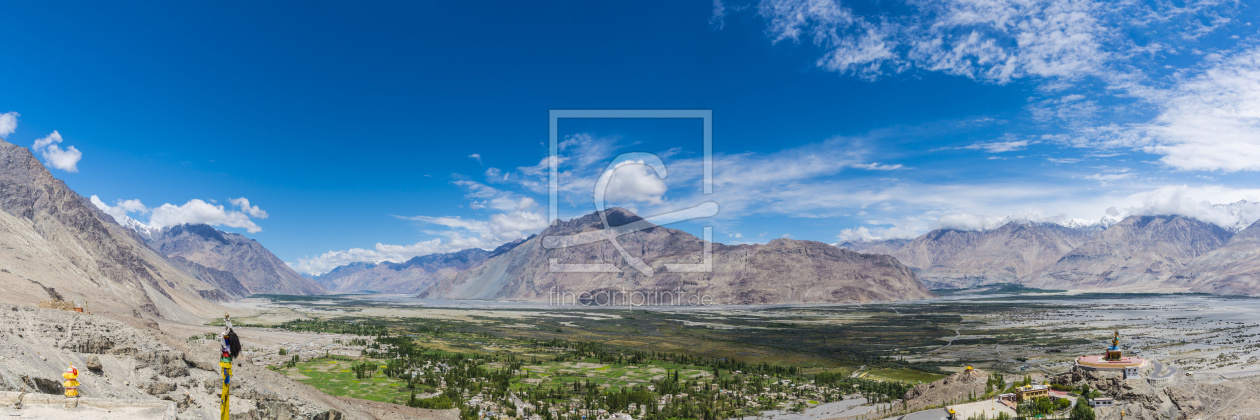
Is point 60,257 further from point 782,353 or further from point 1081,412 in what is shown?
point 1081,412

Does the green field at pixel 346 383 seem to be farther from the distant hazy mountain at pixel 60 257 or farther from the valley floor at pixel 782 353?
the distant hazy mountain at pixel 60 257

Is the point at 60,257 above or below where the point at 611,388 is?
above

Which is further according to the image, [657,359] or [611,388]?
[657,359]

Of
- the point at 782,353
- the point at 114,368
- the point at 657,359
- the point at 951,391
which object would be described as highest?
the point at 114,368

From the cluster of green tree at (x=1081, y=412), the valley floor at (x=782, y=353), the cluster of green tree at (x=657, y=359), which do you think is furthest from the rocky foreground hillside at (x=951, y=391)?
the cluster of green tree at (x=657, y=359)

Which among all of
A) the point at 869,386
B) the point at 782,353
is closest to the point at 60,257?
the point at 782,353

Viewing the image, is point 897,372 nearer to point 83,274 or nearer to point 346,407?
point 346,407
